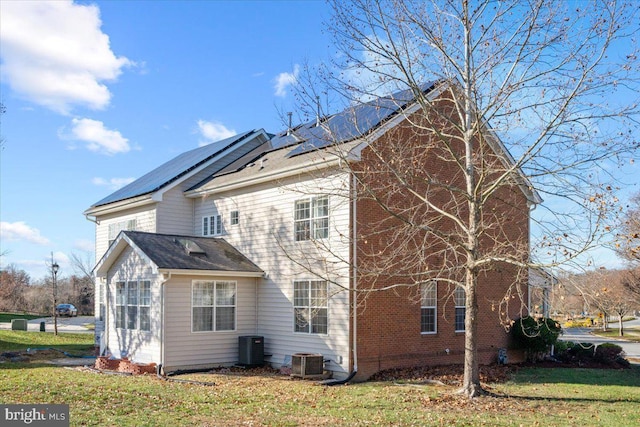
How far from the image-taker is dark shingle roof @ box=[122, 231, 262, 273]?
17.8 metres

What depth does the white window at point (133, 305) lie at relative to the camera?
18.5 m

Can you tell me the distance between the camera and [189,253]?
18.8 meters

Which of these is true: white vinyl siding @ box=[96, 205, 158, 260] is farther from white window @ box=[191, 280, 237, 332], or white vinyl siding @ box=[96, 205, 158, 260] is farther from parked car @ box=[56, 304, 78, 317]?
parked car @ box=[56, 304, 78, 317]

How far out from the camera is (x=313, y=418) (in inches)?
428

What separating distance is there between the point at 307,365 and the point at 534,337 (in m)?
8.43

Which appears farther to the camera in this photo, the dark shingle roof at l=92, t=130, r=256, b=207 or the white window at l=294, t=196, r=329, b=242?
the dark shingle roof at l=92, t=130, r=256, b=207

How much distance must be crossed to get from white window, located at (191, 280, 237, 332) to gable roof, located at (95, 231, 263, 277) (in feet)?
1.77

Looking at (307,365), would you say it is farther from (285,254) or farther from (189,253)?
(189,253)

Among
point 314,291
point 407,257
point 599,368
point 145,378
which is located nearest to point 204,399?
point 145,378

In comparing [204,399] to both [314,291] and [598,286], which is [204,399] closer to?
[314,291]

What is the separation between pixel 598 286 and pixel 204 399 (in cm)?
808

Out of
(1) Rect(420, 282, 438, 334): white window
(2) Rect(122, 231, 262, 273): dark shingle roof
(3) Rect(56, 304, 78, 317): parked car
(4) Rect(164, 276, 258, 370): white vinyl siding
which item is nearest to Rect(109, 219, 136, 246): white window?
(2) Rect(122, 231, 262, 273): dark shingle roof

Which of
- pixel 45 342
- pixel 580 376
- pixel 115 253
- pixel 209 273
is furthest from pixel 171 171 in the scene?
pixel 580 376

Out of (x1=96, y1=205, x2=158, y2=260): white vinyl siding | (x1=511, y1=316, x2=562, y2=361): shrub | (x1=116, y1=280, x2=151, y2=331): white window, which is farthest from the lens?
(x1=96, y1=205, x2=158, y2=260): white vinyl siding
